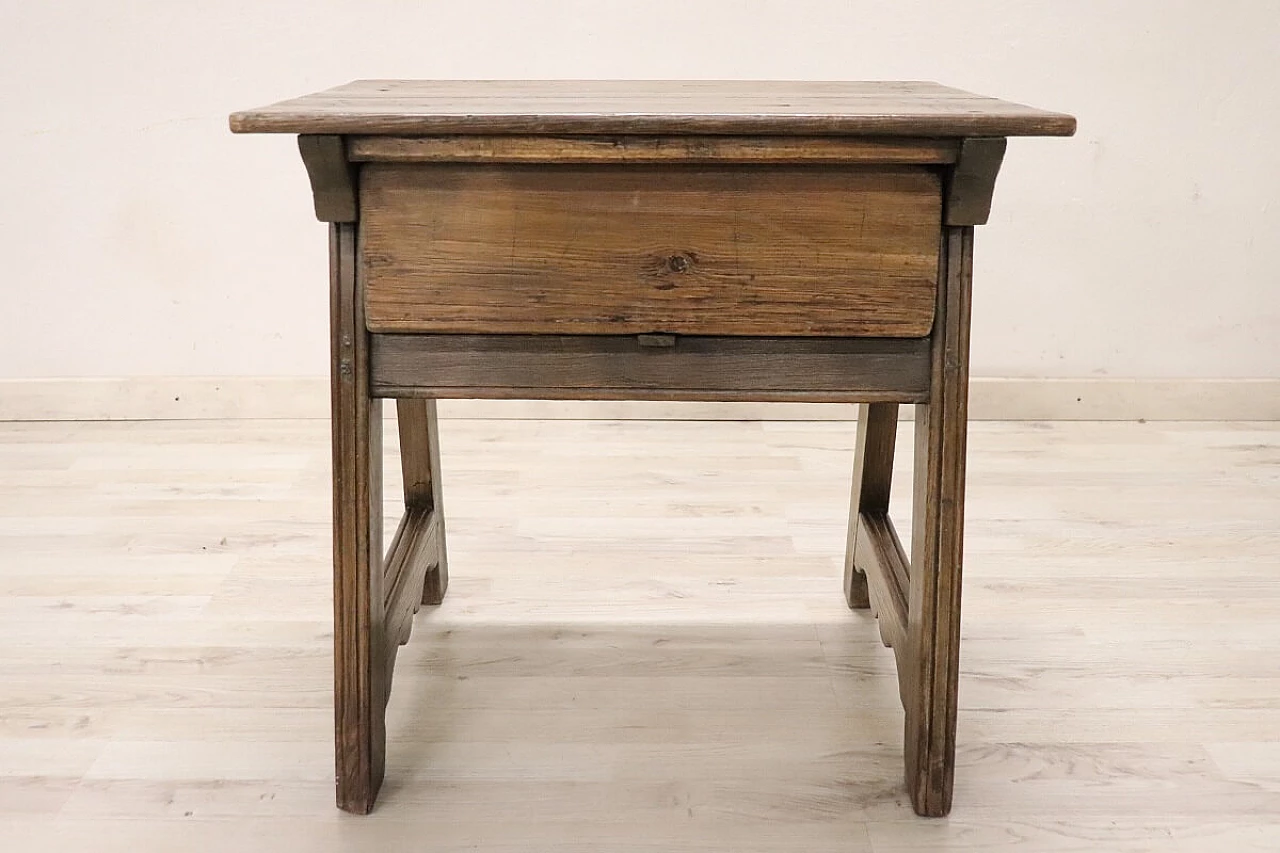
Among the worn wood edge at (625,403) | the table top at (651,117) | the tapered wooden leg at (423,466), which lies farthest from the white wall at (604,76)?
the table top at (651,117)

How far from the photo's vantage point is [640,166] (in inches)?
47.0

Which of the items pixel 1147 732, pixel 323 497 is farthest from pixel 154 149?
pixel 1147 732

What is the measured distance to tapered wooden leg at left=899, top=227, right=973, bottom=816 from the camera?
48.3 inches

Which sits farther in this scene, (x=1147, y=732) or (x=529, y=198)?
(x=1147, y=732)

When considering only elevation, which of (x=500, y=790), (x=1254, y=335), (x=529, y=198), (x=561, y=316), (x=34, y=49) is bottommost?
(x=500, y=790)

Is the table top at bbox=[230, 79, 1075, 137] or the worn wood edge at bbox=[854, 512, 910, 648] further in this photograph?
the worn wood edge at bbox=[854, 512, 910, 648]

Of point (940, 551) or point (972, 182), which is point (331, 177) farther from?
point (940, 551)

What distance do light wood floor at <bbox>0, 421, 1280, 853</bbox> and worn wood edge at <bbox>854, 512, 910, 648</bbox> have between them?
11cm

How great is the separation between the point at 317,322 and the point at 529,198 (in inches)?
69.3

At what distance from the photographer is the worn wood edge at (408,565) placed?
1.48m

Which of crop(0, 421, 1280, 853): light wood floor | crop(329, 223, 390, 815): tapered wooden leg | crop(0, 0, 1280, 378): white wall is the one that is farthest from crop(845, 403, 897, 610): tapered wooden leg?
crop(0, 0, 1280, 378): white wall

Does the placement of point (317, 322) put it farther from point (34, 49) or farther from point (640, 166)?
point (640, 166)

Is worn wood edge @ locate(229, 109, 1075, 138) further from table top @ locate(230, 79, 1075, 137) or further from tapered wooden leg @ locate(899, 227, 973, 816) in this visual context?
tapered wooden leg @ locate(899, 227, 973, 816)

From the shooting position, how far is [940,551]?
4.25ft
